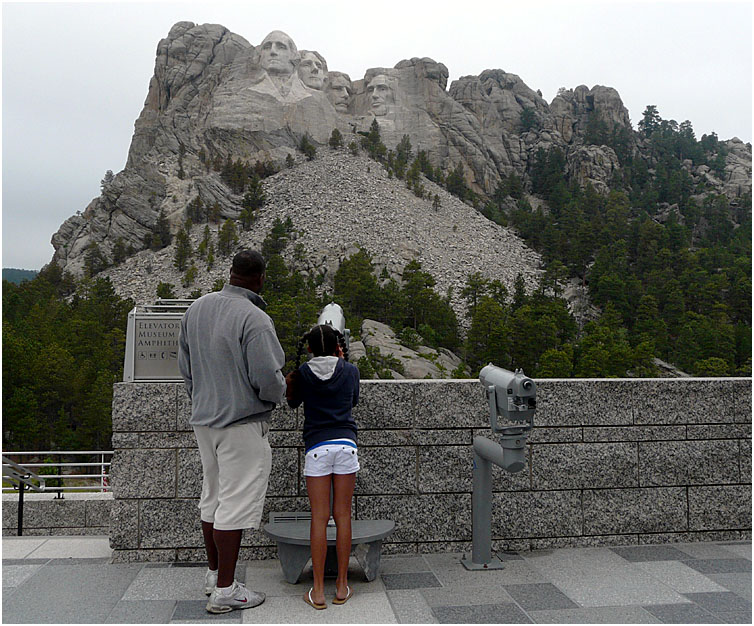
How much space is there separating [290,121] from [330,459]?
106990 mm

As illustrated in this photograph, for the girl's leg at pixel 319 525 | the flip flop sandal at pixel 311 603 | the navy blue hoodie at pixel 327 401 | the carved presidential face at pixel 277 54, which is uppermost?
the carved presidential face at pixel 277 54

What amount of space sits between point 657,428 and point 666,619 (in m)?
1.64

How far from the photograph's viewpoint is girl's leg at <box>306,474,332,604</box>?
3.59m

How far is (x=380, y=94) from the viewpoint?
11894 centimetres

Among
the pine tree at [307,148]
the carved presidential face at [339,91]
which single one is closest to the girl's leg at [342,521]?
the pine tree at [307,148]

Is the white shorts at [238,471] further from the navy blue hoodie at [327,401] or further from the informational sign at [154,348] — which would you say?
the informational sign at [154,348]

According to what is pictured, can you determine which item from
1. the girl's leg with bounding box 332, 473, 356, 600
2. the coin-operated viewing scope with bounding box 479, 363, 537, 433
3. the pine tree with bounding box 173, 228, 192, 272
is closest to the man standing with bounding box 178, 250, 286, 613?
the girl's leg with bounding box 332, 473, 356, 600

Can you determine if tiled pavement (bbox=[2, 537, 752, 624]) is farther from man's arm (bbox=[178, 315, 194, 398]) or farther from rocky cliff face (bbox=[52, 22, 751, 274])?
rocky cliff face (bbox=[52, 22, 751, 274])

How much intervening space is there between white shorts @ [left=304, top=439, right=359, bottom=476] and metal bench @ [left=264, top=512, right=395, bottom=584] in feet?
1.48

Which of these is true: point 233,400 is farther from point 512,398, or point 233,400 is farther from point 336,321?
point 512,398

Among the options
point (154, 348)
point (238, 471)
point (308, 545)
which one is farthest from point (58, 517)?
point (238, 471)

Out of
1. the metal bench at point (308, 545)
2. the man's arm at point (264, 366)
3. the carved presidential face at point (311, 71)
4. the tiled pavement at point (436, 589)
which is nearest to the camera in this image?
the man's arm at point (264, 366)

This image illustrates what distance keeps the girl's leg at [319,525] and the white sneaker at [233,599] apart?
319 mm

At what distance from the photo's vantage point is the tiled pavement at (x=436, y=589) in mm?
3500
